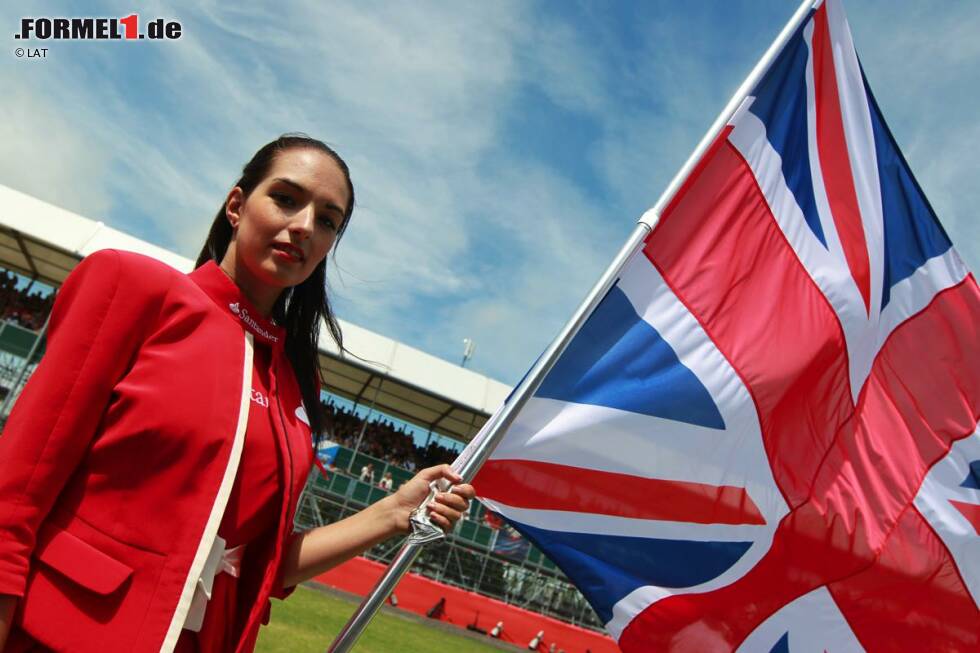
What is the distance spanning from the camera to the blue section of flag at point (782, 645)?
9.87 ft

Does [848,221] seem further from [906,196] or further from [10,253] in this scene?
[10,253]

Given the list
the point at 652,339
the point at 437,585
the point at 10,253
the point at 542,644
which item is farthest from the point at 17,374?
the point at 652,339

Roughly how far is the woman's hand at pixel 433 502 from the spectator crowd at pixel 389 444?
66.5 ft

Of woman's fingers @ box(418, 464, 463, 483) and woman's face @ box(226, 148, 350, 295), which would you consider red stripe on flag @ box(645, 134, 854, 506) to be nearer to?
woman's fingers @ box(418, 464, 463, 483)

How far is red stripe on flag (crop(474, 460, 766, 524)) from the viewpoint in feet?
9.25

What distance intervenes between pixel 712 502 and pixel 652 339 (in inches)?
28.0

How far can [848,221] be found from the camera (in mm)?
3449

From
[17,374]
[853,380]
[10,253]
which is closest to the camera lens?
[853,380]

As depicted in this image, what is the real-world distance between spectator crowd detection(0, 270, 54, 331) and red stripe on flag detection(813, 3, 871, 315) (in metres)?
20.1

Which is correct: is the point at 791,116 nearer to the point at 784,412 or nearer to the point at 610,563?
the point at 784,412

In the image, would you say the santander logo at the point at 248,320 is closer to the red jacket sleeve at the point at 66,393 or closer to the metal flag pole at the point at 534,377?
the red jacket sleeve at the point at 66,393

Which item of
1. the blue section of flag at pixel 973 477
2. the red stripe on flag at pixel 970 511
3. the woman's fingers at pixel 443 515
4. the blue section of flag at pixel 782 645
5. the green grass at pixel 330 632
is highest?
the blue section of flag at pixel 973 477

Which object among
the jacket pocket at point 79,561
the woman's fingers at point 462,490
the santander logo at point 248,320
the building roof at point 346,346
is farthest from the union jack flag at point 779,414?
the building roof at point 346,346

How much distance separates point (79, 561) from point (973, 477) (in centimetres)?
373
